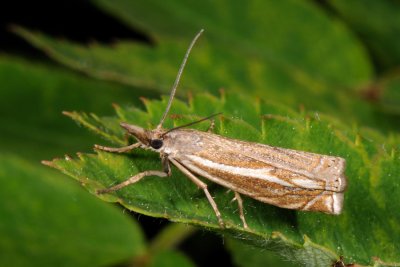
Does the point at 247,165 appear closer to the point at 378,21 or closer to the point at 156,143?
the point at 156,143

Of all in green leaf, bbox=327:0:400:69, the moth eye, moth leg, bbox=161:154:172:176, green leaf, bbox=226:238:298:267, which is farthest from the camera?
green leaf, bbox=327:0:400:69

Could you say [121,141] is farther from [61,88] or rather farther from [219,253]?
[61,88]

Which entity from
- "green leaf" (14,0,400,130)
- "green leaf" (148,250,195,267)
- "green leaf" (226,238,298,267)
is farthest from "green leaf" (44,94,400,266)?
"green leaf" (14,0,400,130)

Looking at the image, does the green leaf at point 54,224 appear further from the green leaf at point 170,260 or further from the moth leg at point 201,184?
the moth leg at point 201,184

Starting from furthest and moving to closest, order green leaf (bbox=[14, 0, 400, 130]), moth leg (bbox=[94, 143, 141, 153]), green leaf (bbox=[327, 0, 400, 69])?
green leaf (bbox=[327, 0, 400, 69]) < green leaf (bbox=[14, 0, 400, 130]) < moth leg (bbox=[94, 143, 141, 153])

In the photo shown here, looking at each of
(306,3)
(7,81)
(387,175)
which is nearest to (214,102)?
(387,175)

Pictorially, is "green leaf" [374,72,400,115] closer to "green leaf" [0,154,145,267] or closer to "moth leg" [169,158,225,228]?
"green leaf" [0,154,145,267]

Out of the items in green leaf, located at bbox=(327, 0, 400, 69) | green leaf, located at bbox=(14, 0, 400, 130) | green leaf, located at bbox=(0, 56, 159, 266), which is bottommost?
green leaf, located at bbox=(0, 56, 159, 266)

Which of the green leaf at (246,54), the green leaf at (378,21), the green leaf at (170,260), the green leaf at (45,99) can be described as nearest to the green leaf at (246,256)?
the green leaf at (170,260)
